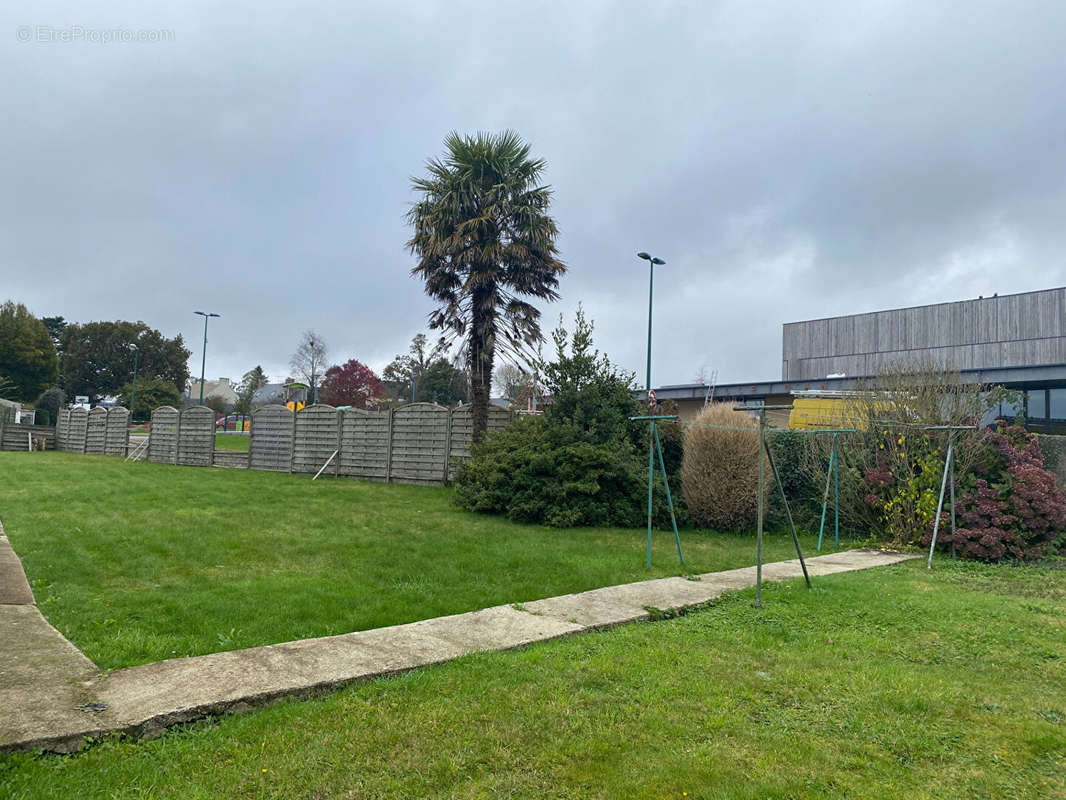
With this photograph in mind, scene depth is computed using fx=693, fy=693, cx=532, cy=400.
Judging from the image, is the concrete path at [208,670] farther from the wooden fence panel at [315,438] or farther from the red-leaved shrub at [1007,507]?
the wooden fence panel at [315,438]

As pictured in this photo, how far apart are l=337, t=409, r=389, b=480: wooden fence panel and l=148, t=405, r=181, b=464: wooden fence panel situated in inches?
355

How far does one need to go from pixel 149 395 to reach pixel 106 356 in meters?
8.38

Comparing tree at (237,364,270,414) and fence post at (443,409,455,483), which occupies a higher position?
tree at (237,364,270,414)

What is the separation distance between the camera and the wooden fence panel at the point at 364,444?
700 inches

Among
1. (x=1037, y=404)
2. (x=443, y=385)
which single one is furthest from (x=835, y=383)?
(x=443, y=385)

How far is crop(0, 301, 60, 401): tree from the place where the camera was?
165 ft

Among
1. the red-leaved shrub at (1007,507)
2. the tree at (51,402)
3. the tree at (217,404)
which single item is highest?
the tree at (217,404)

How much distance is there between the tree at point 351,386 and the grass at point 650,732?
53962mm

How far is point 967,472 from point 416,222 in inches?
475

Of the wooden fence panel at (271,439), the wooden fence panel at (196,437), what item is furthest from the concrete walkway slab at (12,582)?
the wooden fence panel at (196,437)

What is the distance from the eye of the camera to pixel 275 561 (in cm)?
760

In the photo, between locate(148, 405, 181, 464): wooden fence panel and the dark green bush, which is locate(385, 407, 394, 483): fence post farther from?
locate(148, 405, 181, 464): wooden fence panel

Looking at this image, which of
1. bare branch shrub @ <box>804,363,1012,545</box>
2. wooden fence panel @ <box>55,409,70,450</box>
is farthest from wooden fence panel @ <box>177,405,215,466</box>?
bare branch shrub @ <box>804,363,1012,545</box>

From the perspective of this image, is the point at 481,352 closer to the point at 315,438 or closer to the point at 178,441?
the point at 315,438
